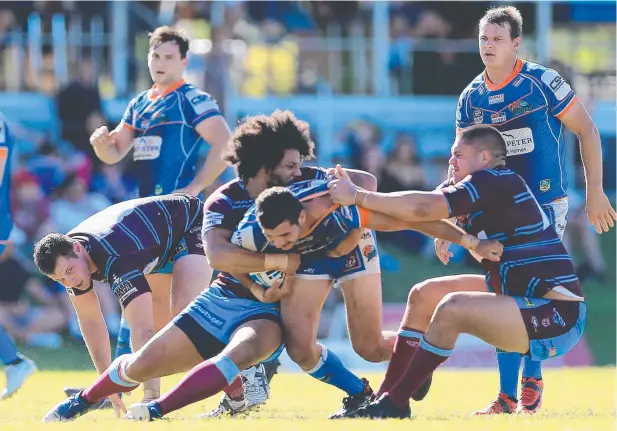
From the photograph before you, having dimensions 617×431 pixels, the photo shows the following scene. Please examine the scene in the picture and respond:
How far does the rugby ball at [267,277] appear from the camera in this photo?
22.5 ft

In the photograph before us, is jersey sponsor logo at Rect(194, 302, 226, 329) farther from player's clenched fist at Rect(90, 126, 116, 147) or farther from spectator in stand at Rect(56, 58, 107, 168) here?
spectator in stand at Rect(56, 58, 107, 168)

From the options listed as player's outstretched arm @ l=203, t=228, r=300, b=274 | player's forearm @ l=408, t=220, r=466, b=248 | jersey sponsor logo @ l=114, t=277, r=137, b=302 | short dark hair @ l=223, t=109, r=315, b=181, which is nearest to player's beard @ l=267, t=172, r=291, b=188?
short dark hair @ l=223, t=109, r=315, b=181

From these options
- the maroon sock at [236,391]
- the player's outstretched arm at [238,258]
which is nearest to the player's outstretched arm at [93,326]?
the maroon sock at [236,391]

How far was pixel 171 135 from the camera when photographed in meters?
9.07

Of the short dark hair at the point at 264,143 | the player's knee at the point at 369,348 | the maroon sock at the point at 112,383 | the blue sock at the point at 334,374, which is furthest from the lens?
the player's knee at the point at 369,348

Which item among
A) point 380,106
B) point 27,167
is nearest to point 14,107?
point 27,167

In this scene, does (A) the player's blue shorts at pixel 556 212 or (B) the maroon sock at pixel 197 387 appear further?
(A) the player's blue shorts at pixel 556 212

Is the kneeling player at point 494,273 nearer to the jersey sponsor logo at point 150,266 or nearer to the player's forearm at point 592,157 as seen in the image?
the player's forearm at point 592,157

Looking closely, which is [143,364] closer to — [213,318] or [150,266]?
[213,318]

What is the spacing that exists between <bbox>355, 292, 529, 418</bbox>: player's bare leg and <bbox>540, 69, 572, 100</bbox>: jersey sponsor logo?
5.76 ft

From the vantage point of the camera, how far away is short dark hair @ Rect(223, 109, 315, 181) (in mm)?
7012

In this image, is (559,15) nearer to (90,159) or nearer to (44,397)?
(90,159)

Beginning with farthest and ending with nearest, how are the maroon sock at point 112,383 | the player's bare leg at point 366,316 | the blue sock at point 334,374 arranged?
the player's bare leg at point 366,316 → the blue sock at point 334,374 → the maroon sock at point 112,383

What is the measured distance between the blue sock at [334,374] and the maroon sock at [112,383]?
1029mm
